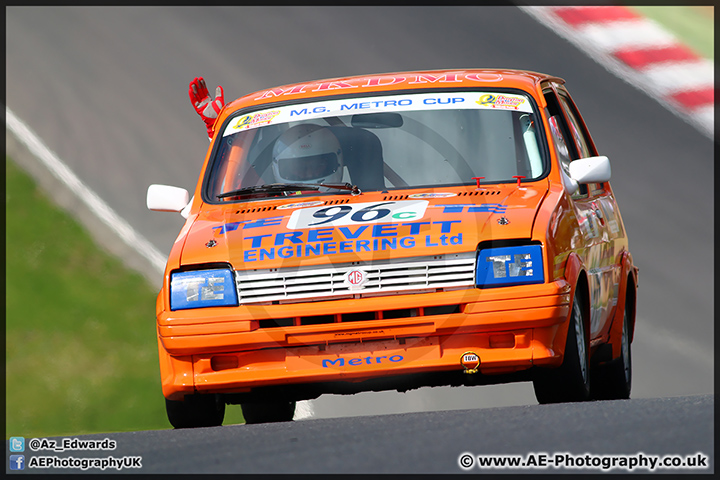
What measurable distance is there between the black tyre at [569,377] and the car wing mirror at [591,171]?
0.75 metres

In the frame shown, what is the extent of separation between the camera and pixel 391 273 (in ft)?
18.4

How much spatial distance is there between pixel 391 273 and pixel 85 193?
7.82 m

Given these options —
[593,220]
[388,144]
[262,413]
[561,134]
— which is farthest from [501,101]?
[262,413]

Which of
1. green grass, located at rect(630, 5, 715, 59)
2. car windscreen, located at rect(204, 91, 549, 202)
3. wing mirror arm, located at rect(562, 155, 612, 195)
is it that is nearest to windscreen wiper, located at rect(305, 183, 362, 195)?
car windscreen, located at rect(204, 91, 549, 202)

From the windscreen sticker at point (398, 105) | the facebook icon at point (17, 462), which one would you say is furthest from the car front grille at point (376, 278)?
the windscreen sticker at point (398, 105)

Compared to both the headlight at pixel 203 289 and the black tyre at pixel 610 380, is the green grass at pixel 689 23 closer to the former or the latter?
the black tyre at pixel 610 380

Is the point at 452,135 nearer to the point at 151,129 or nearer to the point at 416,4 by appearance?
the point at 151,129

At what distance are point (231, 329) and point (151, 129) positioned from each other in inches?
341

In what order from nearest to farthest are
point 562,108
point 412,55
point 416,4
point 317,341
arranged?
point 317,341 → point 562,108 → point 412,55 → point 416,4

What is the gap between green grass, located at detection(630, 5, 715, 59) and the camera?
14414mm

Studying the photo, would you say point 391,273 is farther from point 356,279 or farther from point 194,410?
point 194,410

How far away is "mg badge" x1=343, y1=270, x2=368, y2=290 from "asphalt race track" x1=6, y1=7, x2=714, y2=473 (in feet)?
2.02
